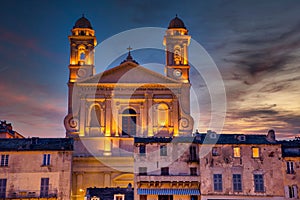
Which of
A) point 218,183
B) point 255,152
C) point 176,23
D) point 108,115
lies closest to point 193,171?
point 218,183

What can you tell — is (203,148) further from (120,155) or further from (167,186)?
(120,155)

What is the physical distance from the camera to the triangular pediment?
47469 mm

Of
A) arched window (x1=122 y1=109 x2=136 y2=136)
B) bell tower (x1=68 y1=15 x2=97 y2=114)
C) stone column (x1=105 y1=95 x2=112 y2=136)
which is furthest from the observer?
bell tower (x1=68 y1=15 x2=97 y2=114)

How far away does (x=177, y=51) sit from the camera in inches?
2063

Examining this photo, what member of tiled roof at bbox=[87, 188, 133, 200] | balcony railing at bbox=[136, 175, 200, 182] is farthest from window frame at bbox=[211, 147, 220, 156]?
tiled roof at bbox=[87, 188, 133, 200]

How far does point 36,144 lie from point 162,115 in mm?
16960

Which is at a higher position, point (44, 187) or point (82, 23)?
point (82, 23)

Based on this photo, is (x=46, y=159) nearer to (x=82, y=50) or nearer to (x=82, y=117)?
(x=82, y=117)

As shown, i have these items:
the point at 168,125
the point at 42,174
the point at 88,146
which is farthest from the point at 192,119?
the point at 42,174

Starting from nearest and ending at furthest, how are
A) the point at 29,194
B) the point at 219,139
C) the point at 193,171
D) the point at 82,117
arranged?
the point at 29,194 → the point at 193,171 → the point at 219,139 → the point at 82,117

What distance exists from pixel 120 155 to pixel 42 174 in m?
11.1

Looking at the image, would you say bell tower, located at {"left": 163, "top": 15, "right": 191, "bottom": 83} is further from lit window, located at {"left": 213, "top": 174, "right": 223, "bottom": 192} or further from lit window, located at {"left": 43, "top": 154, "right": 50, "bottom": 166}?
lit window, located at {"left": 43, "top": 154, "right": 50, "bottom": 166}

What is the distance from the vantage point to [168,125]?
4709 cm

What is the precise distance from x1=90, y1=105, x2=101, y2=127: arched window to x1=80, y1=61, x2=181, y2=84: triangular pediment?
3.39 m
